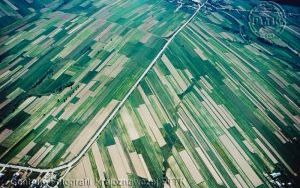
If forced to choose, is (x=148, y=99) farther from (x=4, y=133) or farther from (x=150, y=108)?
(x=4, y=133)

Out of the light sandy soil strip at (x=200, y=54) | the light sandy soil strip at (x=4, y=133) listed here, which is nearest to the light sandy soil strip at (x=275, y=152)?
the light sandy soil strip at (x=200, y=54)

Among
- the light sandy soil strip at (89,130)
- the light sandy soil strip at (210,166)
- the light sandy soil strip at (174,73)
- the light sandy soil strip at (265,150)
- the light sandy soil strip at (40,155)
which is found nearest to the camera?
the light sandy soil strip at (40,155)

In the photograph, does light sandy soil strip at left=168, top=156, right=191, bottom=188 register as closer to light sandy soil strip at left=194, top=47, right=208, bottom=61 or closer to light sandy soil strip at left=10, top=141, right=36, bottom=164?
light sandy soil strip at left=10, top=141, right=36, bottom=164

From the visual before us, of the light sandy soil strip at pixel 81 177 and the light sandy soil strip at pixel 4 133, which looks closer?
the light sandy soil strip at pixel 81 177

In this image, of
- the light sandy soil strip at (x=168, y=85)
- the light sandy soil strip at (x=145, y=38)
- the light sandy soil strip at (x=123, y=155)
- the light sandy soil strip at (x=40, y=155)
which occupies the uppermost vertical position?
the light sandy soil strip at (x=145, y=38)

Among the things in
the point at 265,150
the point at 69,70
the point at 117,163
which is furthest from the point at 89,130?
the point at 265,150

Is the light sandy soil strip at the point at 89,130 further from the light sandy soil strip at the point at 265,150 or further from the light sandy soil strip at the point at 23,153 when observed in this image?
the light sandy soil strip at the point at 265,150
